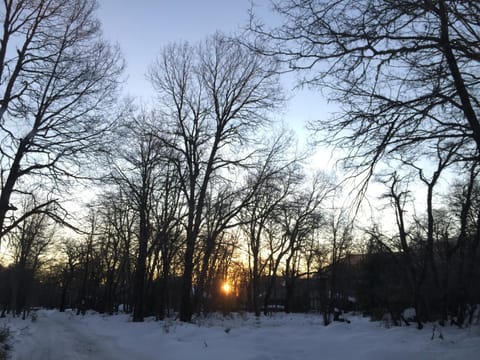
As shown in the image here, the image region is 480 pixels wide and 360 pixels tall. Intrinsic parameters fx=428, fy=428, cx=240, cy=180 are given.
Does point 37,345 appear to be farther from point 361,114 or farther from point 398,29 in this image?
point 398,29

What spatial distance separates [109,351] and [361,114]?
11.2 metres

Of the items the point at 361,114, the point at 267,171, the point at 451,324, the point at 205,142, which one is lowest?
the point at 451,324

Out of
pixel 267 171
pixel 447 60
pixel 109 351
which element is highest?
pixel 267 171

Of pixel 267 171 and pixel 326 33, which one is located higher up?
pixel 267 171

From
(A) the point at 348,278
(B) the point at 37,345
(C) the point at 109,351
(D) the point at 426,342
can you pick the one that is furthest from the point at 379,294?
(A) the point at 348,278

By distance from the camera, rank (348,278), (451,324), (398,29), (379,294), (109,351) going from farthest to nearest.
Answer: (348,278) → (379,294) → (451,324) → (109,351) → (398,29)

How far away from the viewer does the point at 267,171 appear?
21891mm

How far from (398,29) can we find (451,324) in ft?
39.5

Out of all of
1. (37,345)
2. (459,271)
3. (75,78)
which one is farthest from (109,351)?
(459,271)

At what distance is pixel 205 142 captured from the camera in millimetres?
22281

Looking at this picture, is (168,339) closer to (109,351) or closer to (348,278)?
(109,351)

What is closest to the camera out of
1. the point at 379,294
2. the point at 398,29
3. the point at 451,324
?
the point at 398,29

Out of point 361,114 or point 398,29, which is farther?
point 361,114

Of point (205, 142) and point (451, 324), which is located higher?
point (205, 142)
